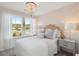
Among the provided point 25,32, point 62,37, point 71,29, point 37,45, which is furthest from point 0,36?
point 71,29

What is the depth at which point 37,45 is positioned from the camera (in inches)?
83.2

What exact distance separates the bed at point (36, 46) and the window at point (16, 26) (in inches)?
6.4

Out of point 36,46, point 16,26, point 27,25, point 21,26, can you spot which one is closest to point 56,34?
point 36,46

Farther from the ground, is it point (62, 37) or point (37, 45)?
point (62, 37)

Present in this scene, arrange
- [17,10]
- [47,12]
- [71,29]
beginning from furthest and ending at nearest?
[71,29] < [47,12] < [17,10]

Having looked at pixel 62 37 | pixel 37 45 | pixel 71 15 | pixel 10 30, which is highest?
pixel 71 15

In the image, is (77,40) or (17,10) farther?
(77,40)

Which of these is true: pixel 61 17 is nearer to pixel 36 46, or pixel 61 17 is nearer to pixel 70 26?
pixel 70 26

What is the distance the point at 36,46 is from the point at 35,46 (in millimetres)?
22

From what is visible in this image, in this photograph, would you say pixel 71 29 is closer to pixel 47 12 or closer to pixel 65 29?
pixel 65 29

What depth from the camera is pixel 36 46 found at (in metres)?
2.10

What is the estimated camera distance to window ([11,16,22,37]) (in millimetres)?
2049

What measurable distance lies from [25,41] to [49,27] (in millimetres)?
637

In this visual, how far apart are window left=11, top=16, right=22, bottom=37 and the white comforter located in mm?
166
